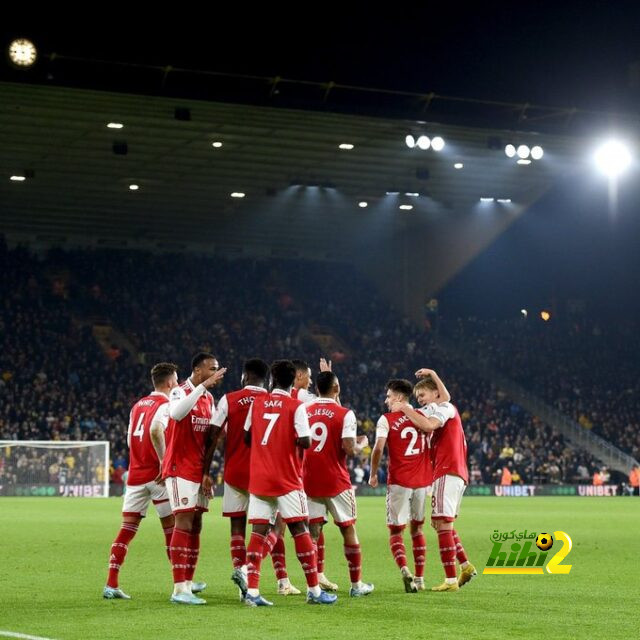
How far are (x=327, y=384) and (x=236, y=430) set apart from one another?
1.08 metres

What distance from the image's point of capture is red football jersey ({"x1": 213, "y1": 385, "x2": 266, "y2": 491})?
1090cm

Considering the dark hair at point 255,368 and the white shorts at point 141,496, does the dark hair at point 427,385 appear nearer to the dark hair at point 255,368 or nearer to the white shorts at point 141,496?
the dark hair at point 255,368

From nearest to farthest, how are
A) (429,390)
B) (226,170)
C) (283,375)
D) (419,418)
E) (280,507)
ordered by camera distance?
(280,507) < (283,375) < (419,418) < (429,390) < (226,170)

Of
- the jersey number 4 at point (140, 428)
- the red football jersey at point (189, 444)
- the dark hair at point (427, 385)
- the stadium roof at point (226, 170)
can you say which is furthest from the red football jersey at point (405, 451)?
the stadium roof at point (226, 170)

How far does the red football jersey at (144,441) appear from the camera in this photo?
37.6ft

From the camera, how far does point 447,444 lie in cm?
1273

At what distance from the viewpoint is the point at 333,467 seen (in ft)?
38.3

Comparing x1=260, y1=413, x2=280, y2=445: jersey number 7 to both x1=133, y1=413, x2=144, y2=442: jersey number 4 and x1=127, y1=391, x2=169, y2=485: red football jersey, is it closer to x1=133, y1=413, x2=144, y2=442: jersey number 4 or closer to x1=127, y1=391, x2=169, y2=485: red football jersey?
x1=127, y1=391, x2=169, y2=485: red football jersey

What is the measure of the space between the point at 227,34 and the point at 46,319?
21096mm

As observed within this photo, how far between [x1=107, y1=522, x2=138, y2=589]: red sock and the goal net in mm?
26196

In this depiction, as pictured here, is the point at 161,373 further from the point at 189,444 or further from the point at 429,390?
the point at 429,390

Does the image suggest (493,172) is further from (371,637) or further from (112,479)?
(371,637)

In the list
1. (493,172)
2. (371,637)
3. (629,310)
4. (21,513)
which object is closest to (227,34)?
(21,513)

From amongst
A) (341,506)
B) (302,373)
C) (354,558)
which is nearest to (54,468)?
(302,373)
